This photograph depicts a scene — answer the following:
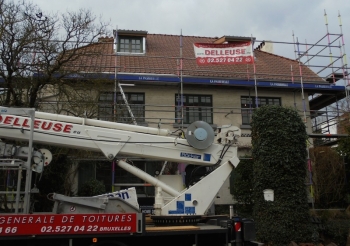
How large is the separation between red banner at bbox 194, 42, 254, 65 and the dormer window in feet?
14.6

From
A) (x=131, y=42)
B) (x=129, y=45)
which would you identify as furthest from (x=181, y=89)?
(x=131, y=42)

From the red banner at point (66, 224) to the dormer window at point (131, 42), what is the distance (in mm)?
14769

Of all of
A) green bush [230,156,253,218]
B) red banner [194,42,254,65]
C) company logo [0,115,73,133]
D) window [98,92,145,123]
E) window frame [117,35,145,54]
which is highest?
window frame [117,35,145,54]

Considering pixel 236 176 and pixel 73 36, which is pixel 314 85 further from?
pixel 73 36

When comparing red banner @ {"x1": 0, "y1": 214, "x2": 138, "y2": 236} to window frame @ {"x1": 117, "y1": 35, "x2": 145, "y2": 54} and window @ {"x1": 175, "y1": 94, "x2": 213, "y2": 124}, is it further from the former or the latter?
window frame @ {"x1": 117, "y1": 35, "x2": 145, "y2": 54}

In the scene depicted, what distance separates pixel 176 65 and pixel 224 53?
3.21 meters

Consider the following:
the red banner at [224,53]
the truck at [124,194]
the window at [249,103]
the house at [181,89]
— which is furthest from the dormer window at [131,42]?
the truck at [124,194]

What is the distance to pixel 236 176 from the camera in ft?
52.5

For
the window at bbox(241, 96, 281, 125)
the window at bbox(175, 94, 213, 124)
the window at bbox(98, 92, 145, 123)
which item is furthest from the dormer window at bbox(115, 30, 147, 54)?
the window at bbox(241, 96, 281, 125)

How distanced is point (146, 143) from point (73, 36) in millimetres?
7717

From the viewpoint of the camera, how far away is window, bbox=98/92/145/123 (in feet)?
48.8

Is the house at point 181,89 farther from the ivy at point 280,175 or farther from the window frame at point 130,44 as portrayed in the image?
the ivy at point 280,175

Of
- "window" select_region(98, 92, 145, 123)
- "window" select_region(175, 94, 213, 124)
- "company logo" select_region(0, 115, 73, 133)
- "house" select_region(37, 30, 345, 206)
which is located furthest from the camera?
"window" select_region(175, 94, 213, 124)

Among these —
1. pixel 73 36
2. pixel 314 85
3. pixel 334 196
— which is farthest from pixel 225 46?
pixel 334 196
